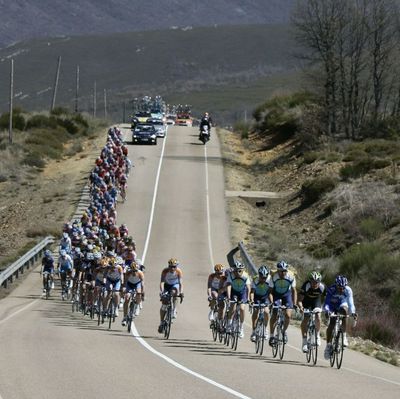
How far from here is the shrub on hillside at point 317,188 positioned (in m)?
57.5

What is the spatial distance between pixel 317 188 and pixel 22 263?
73.5 feet

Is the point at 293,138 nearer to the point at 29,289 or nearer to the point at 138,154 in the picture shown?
the point at 138,154

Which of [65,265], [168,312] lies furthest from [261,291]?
[65,265]

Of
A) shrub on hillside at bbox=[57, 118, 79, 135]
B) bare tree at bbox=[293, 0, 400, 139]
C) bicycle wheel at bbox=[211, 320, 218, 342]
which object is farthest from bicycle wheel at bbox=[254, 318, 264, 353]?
shrub on hillside at bbox=[57, 118, 79, 135]

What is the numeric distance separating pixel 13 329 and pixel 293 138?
55986 millimetres

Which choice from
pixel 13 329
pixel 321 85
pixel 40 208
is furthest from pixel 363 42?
pixel 13 329

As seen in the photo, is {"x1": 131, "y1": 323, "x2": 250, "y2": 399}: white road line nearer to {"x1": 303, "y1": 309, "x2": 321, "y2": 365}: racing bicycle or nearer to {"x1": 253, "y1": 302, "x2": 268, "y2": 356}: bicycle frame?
{"x1": 253, "y1": 302, "x2": 268, "y2": 356}: bicycle frame

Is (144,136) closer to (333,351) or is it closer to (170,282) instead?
(170,282)

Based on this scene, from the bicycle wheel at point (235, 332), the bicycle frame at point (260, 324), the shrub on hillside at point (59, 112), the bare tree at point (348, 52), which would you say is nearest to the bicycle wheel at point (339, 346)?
the bicycle frame at point (260, 324)

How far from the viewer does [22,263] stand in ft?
127

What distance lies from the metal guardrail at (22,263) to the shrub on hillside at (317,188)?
1601 cm

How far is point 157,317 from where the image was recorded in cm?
2995

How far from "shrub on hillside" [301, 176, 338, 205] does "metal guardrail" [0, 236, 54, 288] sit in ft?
52.5

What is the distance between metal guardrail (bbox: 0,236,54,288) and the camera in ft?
119
